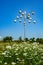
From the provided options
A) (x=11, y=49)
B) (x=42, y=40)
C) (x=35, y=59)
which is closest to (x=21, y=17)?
(x=42, y=40)

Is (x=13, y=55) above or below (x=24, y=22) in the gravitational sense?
below

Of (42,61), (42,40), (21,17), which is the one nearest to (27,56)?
(42,61)

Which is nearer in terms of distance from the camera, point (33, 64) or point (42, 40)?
point (33, 64)

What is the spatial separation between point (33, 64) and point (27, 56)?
39.9 inches

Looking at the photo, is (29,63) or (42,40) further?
(42,40)

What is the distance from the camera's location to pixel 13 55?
9.23 metres

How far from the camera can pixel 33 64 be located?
7.77 meters

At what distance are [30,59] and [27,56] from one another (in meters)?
0.40

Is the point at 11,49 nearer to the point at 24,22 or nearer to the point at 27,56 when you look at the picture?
the point at 27,56

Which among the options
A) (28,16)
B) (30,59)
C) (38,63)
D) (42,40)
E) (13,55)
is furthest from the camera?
(42,40)

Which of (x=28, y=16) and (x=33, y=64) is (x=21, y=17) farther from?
(x=33, y=64)

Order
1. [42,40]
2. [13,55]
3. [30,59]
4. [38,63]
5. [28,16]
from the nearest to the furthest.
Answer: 1. [38,63]
2. [30,59]
3. [13,55]
4. [28,16]
5. [42,40]

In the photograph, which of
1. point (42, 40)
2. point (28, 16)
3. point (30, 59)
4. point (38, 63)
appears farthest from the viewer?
point (42, 40)

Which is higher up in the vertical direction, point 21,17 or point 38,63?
point 21,17
